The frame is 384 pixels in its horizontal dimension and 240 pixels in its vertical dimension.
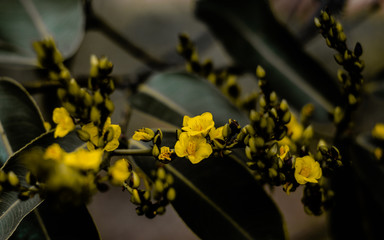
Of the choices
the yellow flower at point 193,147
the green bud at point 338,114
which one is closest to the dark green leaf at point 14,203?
the yellow flower at point 193,147

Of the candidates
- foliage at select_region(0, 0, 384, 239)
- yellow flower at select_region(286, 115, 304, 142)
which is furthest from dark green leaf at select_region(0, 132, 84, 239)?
yellow flower at select_region(286, 115, 304, 142)

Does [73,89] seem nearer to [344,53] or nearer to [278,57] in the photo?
[344,53]

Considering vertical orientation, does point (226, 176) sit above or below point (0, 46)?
below

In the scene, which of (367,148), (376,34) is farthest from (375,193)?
(376,34)

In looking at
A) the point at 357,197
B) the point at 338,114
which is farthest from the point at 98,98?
the point at 357,197

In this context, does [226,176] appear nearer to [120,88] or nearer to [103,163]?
[103,163]

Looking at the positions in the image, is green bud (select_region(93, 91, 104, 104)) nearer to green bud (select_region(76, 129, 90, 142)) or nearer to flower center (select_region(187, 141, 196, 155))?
green bud (select_region(76, 129, 90, 142))
